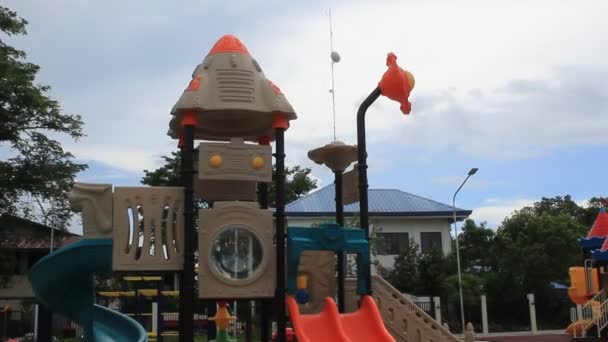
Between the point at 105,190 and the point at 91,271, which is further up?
the point at 105,190

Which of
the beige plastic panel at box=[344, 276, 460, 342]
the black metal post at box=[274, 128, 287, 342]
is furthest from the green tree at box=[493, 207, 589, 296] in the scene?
the black metal post at box=[274, 128, 287, 342]

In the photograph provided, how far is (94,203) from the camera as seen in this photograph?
10.5 metres

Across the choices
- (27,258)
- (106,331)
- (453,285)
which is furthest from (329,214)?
(106,331)

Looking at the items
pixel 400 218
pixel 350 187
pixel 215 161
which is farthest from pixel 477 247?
pixel 215 161

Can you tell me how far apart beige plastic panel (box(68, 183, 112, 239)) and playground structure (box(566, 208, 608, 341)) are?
16851 mm

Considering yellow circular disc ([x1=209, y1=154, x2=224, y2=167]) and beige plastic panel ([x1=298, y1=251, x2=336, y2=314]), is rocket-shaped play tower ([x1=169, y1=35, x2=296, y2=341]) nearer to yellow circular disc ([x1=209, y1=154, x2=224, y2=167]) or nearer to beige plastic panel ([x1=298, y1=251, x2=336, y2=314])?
yellow circular disc ([x1=209, y1=154, x2=224, y2=167])

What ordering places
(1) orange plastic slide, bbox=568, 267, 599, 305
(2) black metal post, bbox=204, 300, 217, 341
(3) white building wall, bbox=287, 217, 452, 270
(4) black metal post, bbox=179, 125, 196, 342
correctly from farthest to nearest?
(3) white building wall, bbox=287, 217, 452, 270 → (1) orange plastic slide, bbox=568, 267, 599, 305 → (2) black metal post, bbox=204, 300, 217, 341 → (4) black metal post, bbox=179, 125, 196, 342

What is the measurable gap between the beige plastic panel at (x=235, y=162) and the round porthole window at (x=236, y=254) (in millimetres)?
803

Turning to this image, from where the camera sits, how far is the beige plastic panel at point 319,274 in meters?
12.0

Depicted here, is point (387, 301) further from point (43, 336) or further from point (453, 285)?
point (453, 285)

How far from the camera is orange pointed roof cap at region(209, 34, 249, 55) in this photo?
11.0 meters

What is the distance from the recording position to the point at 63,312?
44.6 feet

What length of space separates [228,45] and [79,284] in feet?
17.9

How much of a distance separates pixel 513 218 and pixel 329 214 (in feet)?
34.4
